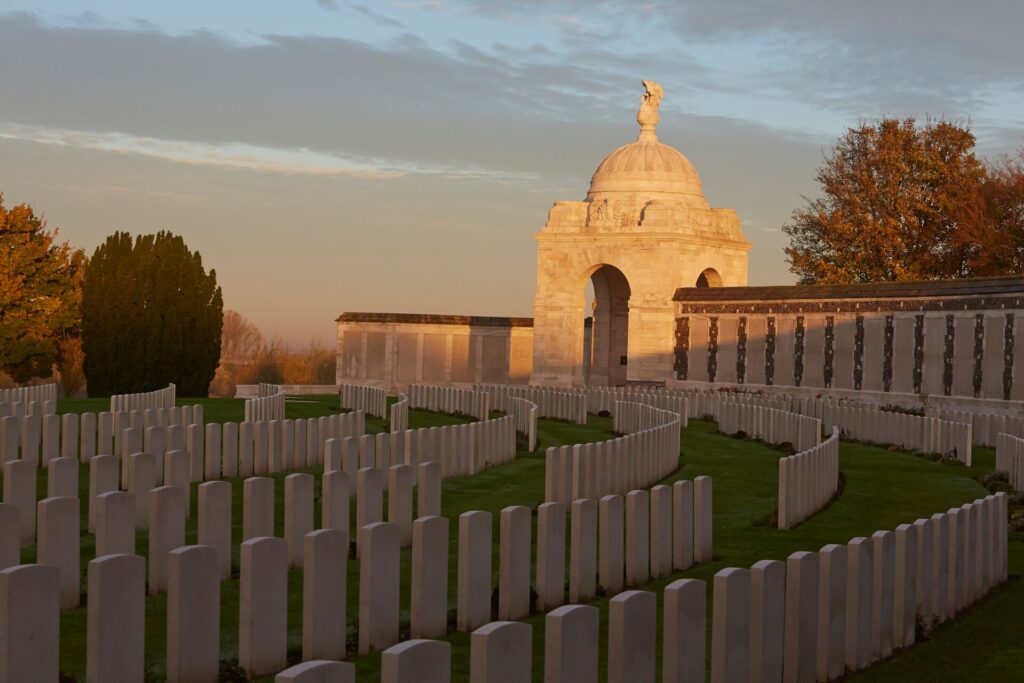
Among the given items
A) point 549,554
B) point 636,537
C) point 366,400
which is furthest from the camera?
point 366,400

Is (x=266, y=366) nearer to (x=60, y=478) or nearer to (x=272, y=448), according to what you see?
(x=272, y=448)

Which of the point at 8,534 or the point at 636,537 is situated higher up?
the point at 8,534

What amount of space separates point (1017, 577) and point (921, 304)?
92.9ft

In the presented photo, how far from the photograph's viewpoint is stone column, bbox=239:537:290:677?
6.87 metres

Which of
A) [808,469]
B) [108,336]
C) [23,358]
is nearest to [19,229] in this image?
[23,358]

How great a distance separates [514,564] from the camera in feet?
28.8

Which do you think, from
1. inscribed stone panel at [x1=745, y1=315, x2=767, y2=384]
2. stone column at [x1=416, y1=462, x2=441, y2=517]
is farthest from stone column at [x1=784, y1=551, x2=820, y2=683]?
inscribed stone panel at [x1=745, y1=315, x2=767, y2=384]

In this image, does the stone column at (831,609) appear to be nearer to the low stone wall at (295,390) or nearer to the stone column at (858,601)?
the stone column at (858,601)

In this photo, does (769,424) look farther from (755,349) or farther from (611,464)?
(755,349)

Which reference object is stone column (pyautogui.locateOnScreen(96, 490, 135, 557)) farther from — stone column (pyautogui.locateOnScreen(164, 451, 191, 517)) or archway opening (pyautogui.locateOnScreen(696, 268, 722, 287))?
archway opening (pyautogui.locateOnScreen(696, 268, 722, 287))

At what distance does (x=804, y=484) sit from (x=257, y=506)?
689cm

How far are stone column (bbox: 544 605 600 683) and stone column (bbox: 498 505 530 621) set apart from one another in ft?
9.86

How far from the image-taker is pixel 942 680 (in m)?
8.10

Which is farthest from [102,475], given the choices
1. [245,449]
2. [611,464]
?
[611,464]
